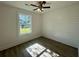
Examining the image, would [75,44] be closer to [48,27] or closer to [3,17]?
[48,27]

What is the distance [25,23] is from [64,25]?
8.39 ft

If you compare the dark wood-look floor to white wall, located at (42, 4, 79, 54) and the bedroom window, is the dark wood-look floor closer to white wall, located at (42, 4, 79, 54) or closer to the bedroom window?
white wall, located at (42, 4, 79, 54)

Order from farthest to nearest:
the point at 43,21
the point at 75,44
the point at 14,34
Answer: the point at 43,21, the point at 14,34, the point at 75,44

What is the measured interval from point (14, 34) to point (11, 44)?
57 cm

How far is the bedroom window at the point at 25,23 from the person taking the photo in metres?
4.14

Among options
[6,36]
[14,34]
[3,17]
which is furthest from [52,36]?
[3,17]

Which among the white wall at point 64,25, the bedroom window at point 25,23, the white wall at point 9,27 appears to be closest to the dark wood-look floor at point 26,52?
the white wall at point 9,27

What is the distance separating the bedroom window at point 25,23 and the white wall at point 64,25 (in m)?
1.44

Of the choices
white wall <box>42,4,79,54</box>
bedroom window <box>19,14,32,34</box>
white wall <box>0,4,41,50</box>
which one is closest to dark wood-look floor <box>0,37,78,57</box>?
white wall <box>0,4,41,50</box>

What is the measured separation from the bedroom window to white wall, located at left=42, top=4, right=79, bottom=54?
144 centimetres

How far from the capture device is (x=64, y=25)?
3.91 metres

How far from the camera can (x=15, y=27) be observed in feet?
12.2

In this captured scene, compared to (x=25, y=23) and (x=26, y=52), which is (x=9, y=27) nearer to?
(x=25, y=23)

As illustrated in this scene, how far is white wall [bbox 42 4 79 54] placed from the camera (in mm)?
3365
